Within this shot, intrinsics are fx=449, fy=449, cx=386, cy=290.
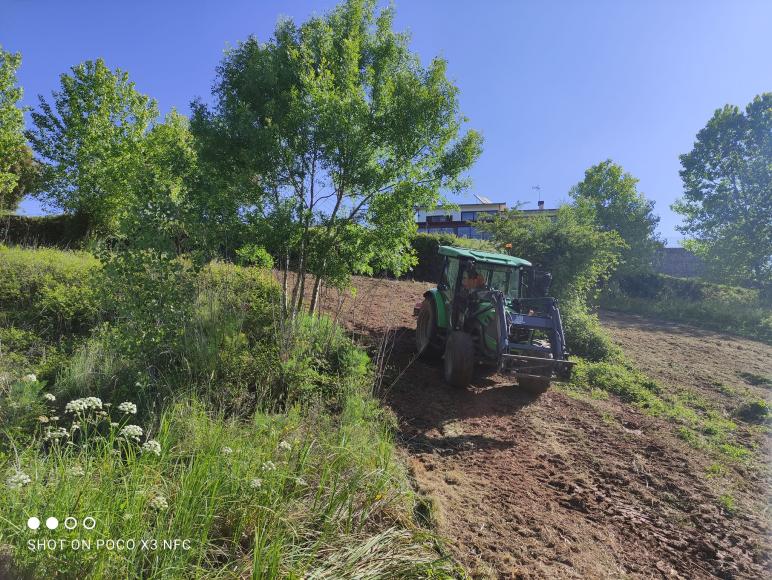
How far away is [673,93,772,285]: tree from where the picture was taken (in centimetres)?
2378

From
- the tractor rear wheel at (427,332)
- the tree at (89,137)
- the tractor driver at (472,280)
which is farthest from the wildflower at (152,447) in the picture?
the tree at (89,137)

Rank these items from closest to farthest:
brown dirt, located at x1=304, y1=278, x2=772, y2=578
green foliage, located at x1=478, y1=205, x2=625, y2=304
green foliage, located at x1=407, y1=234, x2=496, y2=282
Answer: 1. brown dirt, located at x1=304, y1=278, x2=772, y2=578
2. green foliage, located at x1=478, y1=205, x2=625, y2=304
3. green foliage, located at x1=407, y1=234, x2=496, y2=282

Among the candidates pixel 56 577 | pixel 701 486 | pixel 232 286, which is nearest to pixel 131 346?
pixel 232 286

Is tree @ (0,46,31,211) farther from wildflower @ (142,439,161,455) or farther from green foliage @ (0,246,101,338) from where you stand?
wildflower @ (142,439,161,455)

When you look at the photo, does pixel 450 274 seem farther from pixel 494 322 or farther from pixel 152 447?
pixel 152 447

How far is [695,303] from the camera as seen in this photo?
67.9 feet

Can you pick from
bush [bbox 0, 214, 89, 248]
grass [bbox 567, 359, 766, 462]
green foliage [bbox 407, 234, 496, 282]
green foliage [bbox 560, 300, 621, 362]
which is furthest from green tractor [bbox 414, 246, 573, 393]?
bush [bbox 0, 214, 89, 248]

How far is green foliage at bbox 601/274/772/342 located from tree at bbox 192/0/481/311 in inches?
624

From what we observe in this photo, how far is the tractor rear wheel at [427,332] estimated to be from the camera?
8.03 meters

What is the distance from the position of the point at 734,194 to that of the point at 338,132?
93.0 feet

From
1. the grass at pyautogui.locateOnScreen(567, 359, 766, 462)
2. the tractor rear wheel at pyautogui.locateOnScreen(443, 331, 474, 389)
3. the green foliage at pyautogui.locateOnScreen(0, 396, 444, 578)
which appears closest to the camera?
the green foliage at pyautogui.locateOnScreen(0, 396, 444, 578)

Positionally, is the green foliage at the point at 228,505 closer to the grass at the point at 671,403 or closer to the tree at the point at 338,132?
the tree at the point at 338,132

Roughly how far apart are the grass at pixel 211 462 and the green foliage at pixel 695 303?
58.5ft

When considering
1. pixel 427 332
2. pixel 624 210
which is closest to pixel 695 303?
pixel 624 210
